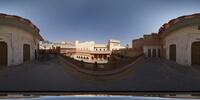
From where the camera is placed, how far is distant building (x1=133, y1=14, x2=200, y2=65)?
1.83 m

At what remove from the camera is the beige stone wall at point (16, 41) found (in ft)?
6.04

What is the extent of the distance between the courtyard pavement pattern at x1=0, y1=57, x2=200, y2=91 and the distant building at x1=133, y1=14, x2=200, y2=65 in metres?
0.04

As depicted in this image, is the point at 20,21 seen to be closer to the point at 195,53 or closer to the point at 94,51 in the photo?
the point at 94,51

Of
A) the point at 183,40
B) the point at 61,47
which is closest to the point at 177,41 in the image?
the point at 183,40

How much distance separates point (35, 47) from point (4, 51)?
6.5 inches

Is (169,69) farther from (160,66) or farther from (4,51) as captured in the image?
(4,51)

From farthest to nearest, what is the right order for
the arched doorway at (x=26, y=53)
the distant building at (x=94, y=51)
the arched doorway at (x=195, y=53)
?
the arched doorway at (x=195, y=53) → the arched doorway at (x=26, y=53) → the distant building at (x=94, y=51)

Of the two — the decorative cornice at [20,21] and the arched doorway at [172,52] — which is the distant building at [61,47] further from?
the arched doorway at [172,52]

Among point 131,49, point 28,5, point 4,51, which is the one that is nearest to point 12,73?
point 4,51

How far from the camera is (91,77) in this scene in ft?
6.45

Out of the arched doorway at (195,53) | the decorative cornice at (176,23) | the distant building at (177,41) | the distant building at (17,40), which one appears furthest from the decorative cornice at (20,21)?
the arched doorway at (195,53)

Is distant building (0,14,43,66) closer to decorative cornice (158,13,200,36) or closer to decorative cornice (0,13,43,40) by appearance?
decorative cornice (0,13,43,40)

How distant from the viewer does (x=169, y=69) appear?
2008mm

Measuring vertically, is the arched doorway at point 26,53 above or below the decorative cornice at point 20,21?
below
